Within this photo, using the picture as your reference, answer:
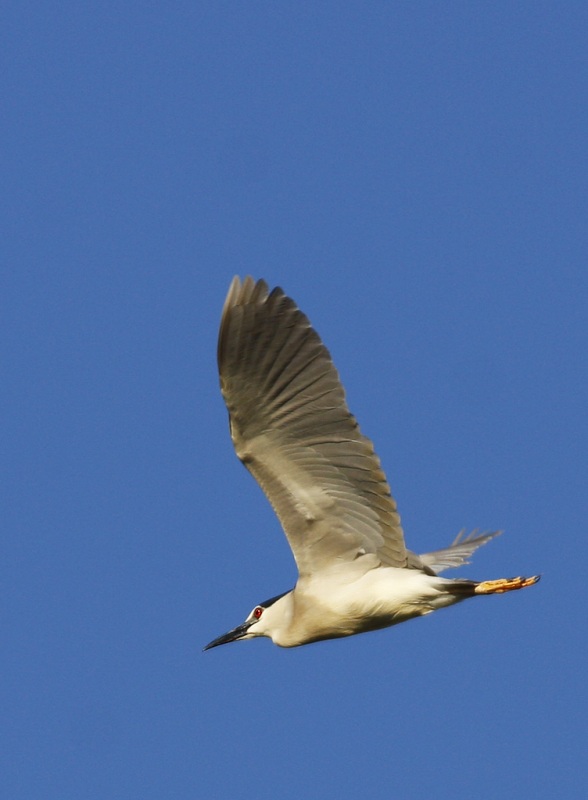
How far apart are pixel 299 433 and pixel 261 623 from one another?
2.03 m

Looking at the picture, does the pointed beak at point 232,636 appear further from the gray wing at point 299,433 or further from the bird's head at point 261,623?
the gray wing at point 299,433

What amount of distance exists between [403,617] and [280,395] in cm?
186

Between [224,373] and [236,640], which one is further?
[236,640]

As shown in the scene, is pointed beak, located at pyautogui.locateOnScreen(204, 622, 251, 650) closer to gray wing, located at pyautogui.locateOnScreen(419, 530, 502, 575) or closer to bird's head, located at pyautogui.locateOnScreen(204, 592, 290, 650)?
bird's head, located at pyautogui.locateOnScreen(204, 592, 290, 650)

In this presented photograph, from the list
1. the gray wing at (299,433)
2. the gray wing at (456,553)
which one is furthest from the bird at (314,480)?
the gray wing at (456,553)

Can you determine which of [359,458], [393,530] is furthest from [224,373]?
[393,530]

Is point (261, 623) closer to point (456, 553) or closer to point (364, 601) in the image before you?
point (364, 601)

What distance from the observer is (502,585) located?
9.89 metres

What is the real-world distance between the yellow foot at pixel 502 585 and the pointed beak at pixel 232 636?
6.55 feet

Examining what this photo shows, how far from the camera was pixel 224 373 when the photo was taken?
910 cm

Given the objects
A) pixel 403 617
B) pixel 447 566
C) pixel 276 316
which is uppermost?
pixel 276 316

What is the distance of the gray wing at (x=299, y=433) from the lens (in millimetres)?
9109

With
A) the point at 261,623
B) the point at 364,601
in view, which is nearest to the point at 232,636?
the point at 261,623

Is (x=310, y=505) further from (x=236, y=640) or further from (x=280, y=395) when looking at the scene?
(x=236, y=640)
